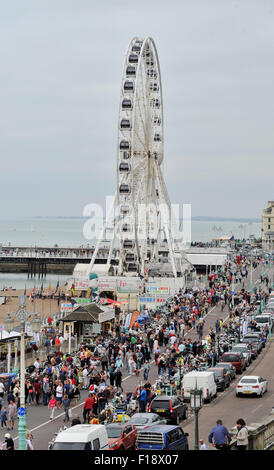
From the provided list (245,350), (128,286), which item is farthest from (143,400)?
(128,286)

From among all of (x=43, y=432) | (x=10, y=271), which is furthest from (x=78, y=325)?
(x=10, y=271)

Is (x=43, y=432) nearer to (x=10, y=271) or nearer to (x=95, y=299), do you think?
(x=95, y=299)

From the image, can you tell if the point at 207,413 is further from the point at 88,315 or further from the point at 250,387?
the point at 88,315

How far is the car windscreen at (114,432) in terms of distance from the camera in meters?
21.5

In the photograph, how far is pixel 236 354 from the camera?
35.9m

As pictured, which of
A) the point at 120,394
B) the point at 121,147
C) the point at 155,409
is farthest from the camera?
the point at 121,147

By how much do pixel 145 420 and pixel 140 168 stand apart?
55.7m

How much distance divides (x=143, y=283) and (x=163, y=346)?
2311 centimetres

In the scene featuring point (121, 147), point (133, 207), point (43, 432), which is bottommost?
point (43, 432)

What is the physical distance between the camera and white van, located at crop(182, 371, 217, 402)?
29.5 metres

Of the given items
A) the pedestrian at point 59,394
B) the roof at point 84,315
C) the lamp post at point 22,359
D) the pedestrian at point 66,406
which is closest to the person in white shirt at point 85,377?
the lamp post at point 22,359

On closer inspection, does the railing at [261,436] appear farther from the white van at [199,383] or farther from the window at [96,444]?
the white van at [199,383]

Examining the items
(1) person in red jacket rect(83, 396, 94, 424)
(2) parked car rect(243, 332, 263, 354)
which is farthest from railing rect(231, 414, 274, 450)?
(2) parked car rect(243, 332, 263, 354)

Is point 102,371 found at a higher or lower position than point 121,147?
lower
